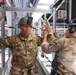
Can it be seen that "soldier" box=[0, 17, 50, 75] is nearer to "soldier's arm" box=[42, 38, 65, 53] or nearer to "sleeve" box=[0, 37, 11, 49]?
"sleeve" box=[0, 37, 11, 49]

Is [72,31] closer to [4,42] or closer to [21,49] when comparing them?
[21,49]

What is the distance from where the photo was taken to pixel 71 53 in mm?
2113

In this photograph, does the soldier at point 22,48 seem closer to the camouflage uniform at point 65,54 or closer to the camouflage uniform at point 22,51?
the camouflage uniform at point 22,51

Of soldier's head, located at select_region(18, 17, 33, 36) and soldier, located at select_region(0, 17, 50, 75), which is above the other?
soldier's head, located at select_region(18, 17, 33, 36)

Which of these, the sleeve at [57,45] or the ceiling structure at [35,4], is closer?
the sleeve at [57,45]

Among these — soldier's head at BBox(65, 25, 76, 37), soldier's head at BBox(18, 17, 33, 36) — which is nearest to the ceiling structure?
soldier's head at BBox(18, 17, 33, 36)

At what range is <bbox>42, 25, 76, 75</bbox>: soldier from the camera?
82.1 inches

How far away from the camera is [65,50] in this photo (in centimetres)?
212

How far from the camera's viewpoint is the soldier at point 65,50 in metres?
2.09

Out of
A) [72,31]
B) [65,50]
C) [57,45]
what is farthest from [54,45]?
[72,31]

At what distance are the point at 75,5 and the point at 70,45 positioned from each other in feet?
30.8

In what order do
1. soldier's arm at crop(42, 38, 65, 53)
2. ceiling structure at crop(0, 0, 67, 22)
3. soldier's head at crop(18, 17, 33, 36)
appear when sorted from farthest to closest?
ceiling structure at crop(0, 0, 67, 22), soldier's head at crop(18, 17, 33, 36), soldier's arm at crop(42, 38, 65, 53)

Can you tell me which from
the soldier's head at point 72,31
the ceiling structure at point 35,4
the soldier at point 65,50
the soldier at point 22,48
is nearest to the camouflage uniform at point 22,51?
the soldier at point 22,48

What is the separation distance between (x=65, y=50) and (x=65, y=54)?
46mm
